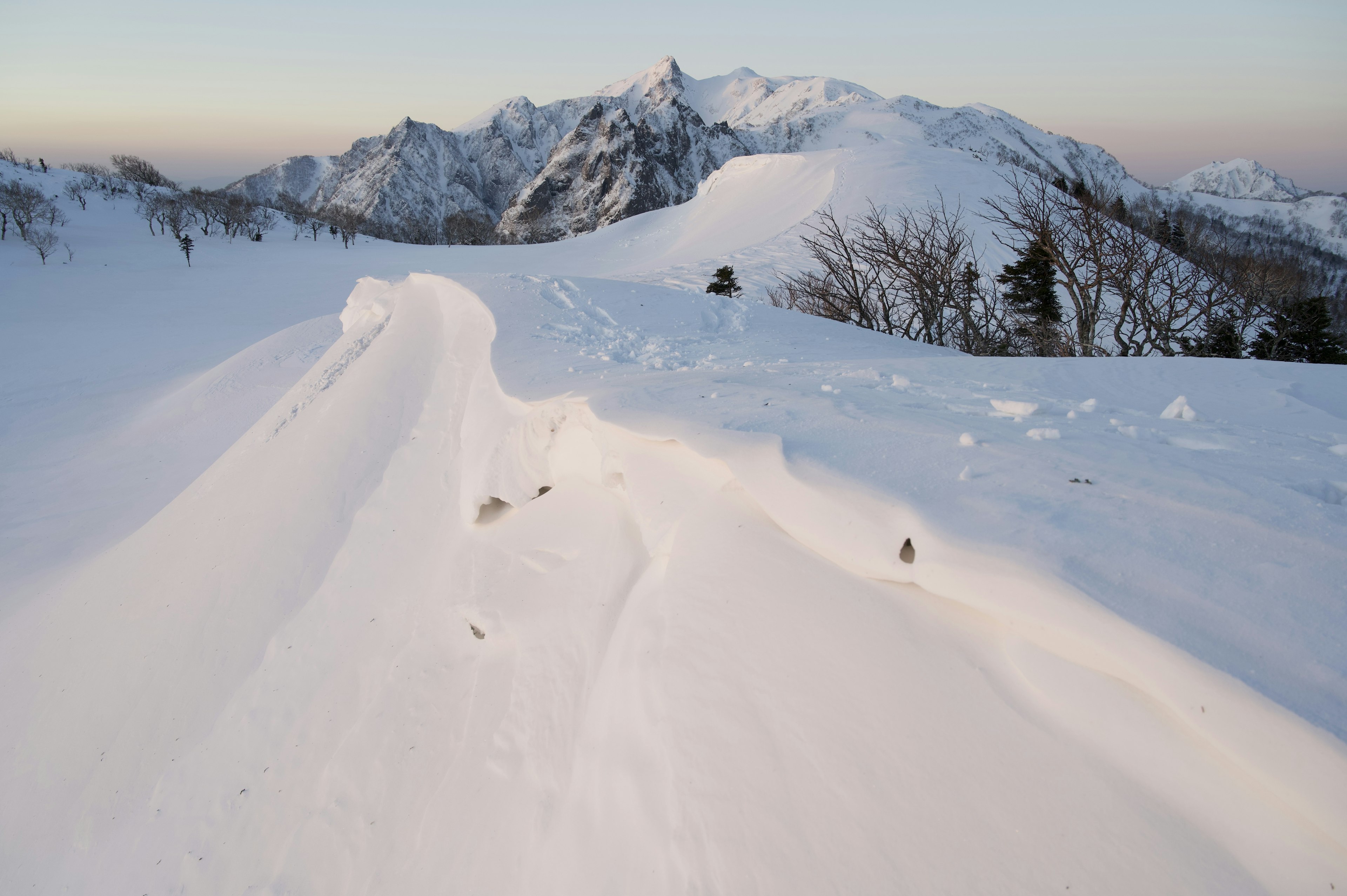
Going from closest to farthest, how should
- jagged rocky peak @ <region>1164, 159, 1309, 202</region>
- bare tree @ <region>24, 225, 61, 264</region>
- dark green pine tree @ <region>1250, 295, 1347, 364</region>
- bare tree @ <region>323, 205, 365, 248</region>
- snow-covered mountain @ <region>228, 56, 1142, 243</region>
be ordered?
1. dark green pine tree @ <region>1250, 295, 1347, 364</region>
2. bare tree @ <region>24, 225, 61, 264</region>
3. bare tree @ <region>323, 205, 365, 248</region>
4. snow-covered mountain @ <region>228, 56, 1142, 243</region>
5. jagged rocky peak @ <region>1164, 159, 1309, 202</region>

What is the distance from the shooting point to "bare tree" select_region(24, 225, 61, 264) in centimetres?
2494

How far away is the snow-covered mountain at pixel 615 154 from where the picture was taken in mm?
95000

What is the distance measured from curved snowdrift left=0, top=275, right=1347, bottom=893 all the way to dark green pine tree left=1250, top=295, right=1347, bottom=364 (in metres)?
8.37

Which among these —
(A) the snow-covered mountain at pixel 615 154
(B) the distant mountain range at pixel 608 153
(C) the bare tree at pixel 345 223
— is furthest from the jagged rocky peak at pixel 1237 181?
(C) the bare tree at pixel 345 223

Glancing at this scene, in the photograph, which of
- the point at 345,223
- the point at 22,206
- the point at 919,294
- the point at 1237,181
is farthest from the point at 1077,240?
the point at 1237,181

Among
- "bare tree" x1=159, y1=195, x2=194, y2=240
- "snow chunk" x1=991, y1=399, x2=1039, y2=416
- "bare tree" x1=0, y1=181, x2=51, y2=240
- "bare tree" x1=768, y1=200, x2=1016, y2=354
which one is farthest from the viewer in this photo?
"bare tree" x1=159, y1=195, x2=194, y2=240

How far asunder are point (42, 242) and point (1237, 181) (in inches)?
9615

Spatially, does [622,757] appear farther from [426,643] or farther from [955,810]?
[426,643]

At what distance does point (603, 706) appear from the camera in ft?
6.61

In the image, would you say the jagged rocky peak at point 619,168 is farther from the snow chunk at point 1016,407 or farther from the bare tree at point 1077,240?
the snow chunk at point 1016,407

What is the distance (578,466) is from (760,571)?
1.34 m

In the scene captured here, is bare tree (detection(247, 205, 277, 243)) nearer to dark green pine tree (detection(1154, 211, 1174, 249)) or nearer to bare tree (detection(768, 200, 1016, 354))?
bare tree (detection(768, 200, 1016, 354))

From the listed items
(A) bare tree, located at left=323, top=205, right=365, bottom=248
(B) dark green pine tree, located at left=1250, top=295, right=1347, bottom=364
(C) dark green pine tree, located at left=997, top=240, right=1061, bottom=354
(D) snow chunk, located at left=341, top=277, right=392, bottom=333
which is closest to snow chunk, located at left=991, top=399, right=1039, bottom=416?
(C) dark green pine tree, located at left=997, top=240, right=1061, bottom=354

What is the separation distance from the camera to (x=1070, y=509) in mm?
1600
